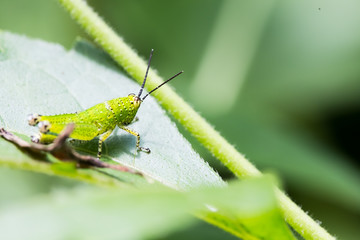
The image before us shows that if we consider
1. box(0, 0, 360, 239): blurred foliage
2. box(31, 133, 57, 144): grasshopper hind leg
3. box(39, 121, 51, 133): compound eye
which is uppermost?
box(0, 0, 360, 239): blurred foliage

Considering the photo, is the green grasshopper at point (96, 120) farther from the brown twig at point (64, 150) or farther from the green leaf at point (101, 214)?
the green leaf at point (101, 214)

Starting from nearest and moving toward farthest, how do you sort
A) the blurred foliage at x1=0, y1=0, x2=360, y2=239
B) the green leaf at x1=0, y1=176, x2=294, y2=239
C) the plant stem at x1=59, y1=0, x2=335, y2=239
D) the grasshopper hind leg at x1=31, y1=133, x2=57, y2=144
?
1. the green leaf at x1=0, y1=176, x2=294, y2=239
2. the grasshopper hind leg at x1=31, y1=133, x2=57, y2=144
3. the plant stem at x1=59, y1=0, x2=335, y2=239
4. the blurred foliage at x1=0, y1=0, x2=360, y2=239

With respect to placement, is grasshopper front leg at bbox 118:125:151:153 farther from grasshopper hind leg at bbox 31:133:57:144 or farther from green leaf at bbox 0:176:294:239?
green leaf at bbox 0:176:294:239

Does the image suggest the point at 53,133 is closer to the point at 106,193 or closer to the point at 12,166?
the point at 12,166

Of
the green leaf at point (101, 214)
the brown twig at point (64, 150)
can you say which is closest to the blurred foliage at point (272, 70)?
the brown twig at point (64, 150)

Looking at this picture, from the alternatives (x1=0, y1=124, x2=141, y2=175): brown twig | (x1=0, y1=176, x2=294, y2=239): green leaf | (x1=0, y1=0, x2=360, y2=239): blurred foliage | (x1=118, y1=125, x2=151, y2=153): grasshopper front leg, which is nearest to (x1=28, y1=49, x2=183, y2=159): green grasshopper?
(x1=118, y1=125, x2=151, y2=153): grasshopper front leg

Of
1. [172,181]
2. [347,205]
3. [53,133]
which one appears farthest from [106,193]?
[347,205]
